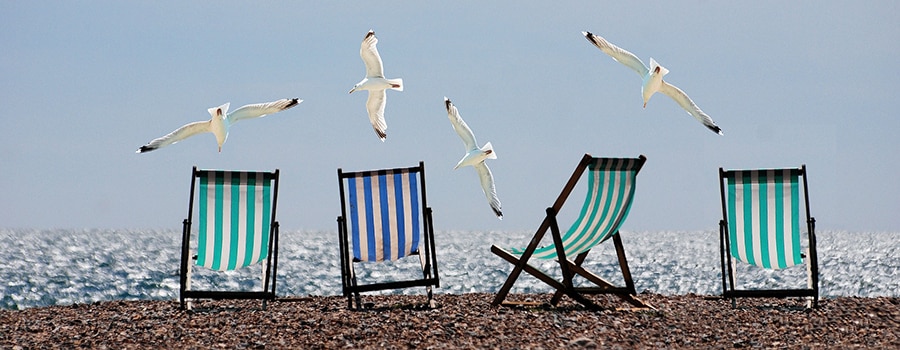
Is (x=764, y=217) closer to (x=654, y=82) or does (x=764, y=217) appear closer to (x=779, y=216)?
(x=779, y=216)

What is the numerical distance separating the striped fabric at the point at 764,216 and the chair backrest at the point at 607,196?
3.00 ft

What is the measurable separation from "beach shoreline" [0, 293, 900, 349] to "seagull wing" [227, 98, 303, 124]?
1.39 meters

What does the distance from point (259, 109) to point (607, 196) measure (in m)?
2.63

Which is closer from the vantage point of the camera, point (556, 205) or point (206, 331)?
point (206, 331)

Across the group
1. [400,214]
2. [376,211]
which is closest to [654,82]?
[400,214]

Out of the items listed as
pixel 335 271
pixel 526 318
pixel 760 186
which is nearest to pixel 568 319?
pixel 526 318

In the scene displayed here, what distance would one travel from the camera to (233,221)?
6602mm

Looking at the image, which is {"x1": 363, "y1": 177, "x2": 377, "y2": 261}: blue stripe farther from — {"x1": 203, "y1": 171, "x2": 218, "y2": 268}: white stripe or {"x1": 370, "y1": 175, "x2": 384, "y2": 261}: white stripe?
{"x1": 203, "y1": 171, "x2": 218, "y2": 268}: white stripe

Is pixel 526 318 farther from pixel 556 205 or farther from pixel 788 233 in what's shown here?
pixel 788 233

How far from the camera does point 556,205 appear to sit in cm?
623

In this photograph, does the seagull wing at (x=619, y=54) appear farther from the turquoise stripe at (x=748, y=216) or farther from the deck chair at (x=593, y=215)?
the turquoise stripe at (x=748, y=216)

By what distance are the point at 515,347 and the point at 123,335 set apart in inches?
92.9

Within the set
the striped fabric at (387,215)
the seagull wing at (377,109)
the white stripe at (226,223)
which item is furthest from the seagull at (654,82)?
the white stripe at (226,223)

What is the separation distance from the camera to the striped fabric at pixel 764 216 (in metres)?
6.70
